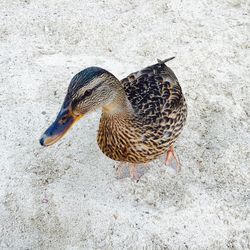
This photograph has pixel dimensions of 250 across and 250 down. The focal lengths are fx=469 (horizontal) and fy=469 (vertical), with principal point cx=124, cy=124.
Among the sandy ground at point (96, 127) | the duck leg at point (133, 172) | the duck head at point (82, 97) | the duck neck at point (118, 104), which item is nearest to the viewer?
the duck head at point (82, 97)

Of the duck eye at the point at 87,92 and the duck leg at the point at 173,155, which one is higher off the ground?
the duck eye at the point at 87,92

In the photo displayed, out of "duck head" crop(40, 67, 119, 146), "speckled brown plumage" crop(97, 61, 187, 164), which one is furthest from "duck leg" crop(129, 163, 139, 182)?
"duck head" crop(40, 67, 119, 146)

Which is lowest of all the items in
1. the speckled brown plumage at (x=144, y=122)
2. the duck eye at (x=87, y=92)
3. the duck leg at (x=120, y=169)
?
the duck leg at (x=120, y=169)

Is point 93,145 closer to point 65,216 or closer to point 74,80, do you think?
point 65,216

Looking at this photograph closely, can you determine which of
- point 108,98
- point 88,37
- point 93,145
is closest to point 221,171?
point 93,145

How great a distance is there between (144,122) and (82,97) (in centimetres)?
68

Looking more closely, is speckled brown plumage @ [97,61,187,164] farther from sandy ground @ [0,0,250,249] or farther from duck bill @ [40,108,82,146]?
sandy ground @ [0,0,250,249]

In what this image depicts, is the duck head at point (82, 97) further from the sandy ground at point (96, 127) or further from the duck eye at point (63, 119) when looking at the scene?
the sandy ground at point (96, 127)

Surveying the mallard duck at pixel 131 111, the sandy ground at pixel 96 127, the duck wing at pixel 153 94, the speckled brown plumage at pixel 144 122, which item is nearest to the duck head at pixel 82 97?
the mallard duck at pixel 131 111

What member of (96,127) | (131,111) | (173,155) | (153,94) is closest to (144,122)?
(131,111)

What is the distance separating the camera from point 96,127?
4445 mm

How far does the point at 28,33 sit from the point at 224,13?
226 cm

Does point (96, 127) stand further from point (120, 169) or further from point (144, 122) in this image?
point (144, 122)

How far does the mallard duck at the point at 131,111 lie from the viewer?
9.71 feet
